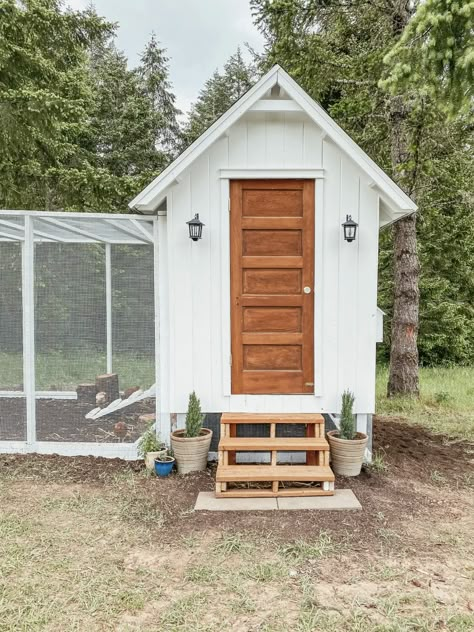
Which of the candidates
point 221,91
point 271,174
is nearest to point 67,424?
point 271,174

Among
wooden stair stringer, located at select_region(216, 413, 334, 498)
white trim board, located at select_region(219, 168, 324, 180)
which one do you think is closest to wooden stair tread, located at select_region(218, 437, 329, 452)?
wooden stair stringer, located at select_region(216, 413, 334, 498)

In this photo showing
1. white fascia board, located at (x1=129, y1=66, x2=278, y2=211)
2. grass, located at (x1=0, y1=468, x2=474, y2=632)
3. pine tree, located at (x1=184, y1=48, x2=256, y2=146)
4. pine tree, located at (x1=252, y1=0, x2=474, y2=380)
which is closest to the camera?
grass, located at (x1=0, y1=468, x2=474, y2=632)

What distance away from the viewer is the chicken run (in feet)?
14.9

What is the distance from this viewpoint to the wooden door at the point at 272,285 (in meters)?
4.40

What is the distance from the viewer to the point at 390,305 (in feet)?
40.1

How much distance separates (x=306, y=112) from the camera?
415cm

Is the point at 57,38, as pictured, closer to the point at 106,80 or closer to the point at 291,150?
the point at 291,150

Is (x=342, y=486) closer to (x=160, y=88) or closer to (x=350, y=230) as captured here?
(x=350, y=230)

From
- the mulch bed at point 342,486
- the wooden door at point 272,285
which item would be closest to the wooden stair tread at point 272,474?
the mulch bed at point 342,486

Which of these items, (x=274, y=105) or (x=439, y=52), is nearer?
(x=439, y=52)

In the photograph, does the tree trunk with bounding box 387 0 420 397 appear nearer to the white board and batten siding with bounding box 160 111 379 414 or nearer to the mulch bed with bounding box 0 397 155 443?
the white board and batten siding with bounding box 160 111 379 414

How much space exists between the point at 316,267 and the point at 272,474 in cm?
191

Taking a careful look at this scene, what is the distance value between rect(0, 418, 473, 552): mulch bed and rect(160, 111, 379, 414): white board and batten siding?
715 mm

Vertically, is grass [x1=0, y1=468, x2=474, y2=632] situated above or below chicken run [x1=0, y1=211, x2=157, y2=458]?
below
